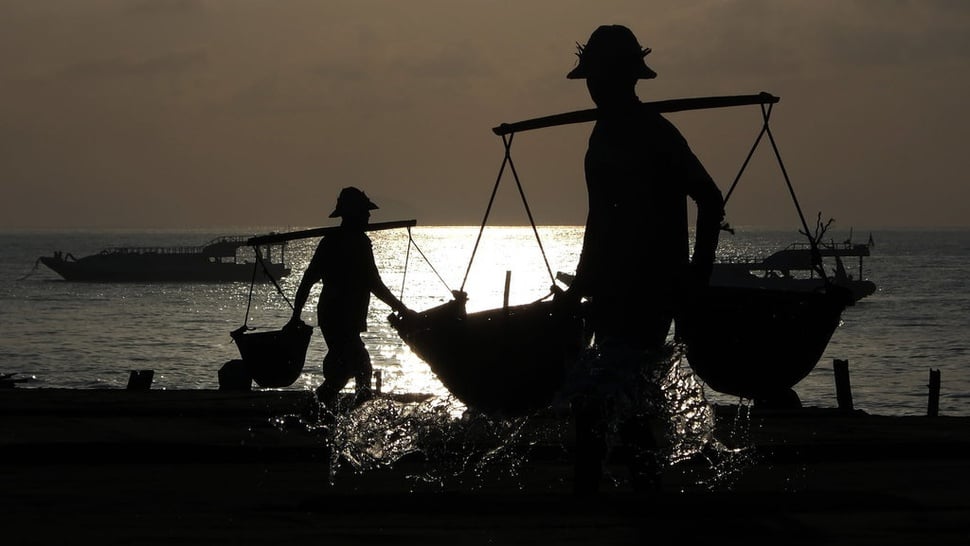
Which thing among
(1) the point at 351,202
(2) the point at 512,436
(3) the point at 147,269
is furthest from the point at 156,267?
(2) the point at 512,436

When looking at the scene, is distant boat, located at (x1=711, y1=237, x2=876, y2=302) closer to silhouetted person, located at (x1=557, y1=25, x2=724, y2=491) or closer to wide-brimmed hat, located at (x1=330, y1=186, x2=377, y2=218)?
wide-brimmed hat, located at (x1=330, y1=186, x2=377, y2=218)

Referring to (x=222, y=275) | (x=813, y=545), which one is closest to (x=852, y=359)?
(x=813, y=545)

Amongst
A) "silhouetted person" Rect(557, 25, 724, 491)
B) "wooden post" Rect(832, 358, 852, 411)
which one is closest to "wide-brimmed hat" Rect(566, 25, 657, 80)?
"silhouetted person" Rect(557, 25, 724, 491)

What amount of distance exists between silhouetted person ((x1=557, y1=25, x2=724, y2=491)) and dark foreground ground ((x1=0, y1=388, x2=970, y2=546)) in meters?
0.67

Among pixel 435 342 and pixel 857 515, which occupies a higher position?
pixel 435 342

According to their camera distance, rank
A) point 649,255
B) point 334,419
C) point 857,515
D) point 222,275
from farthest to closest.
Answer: point 222,275 → point 334,419 → point 649,255 → point 857,515

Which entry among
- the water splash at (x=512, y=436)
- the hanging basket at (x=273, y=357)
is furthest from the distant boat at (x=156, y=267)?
the water splash at (x=512, y=436)

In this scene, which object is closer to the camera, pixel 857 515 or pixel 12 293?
pixel 857 515

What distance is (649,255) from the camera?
21.6ft

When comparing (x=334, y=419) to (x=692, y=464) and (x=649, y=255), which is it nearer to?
(x=692, y=464)

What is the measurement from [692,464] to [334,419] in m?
3.05

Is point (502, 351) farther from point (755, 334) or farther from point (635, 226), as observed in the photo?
point (755, 334)

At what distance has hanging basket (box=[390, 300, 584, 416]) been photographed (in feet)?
22.2

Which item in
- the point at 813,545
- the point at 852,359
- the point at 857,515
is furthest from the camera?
the point at 852,359
